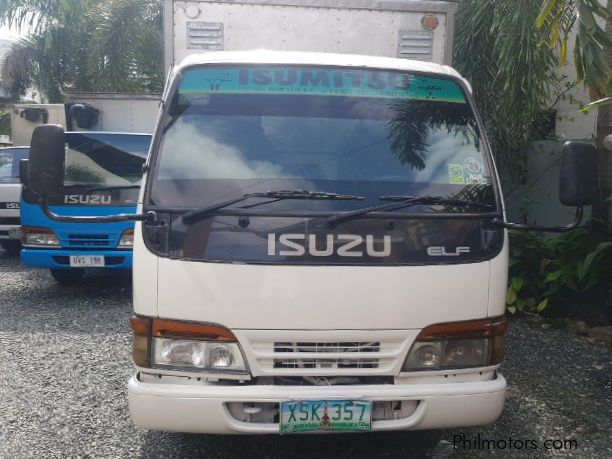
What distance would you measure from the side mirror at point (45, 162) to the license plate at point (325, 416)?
158 cm

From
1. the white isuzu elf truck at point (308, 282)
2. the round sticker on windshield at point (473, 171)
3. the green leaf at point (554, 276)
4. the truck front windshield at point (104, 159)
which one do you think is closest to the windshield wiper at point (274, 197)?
the white isuzu elf truck at point (308, 282)

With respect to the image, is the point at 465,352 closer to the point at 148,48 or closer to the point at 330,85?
the point at 330,85

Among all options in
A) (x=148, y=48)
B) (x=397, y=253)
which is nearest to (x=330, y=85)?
(x=397, y=253)

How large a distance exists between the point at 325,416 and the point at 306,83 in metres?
1.74

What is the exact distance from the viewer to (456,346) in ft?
10.0

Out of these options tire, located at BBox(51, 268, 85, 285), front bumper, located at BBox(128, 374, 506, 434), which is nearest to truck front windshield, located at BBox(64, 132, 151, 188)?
tire, located at BBox(51, 268, 85, 285)

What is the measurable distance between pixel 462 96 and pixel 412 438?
2.01 meters

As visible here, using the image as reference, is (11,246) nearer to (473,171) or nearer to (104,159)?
(104,159)

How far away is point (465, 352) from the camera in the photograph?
3070 mm

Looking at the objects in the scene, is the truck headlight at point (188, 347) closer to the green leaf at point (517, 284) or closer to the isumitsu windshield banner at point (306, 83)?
the isumitsu windshield banner at point (306, 83)

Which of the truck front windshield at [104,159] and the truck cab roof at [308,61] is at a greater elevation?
the truck cab roof at [308,61]

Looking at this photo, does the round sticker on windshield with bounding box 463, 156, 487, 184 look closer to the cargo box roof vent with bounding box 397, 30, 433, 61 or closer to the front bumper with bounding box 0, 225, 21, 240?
the cargo box roof vent with bounding box 397, 30, 433, 61

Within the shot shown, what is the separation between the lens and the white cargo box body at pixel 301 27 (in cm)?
462

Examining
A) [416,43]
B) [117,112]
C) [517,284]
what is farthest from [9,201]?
[517,284]
